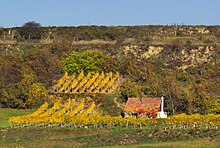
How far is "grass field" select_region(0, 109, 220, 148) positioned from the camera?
51.2m

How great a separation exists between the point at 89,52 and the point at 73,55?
239cm

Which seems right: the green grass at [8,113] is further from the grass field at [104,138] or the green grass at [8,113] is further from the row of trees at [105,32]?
the row of trees at [105,32]

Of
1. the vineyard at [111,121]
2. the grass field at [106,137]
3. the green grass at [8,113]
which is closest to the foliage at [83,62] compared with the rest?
the green grass at [8,113]

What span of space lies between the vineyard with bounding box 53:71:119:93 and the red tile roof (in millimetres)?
8553

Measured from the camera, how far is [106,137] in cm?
5538

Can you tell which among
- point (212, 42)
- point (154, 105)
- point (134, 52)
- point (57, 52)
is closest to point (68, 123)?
point (154, 105)

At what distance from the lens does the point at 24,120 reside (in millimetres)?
65000

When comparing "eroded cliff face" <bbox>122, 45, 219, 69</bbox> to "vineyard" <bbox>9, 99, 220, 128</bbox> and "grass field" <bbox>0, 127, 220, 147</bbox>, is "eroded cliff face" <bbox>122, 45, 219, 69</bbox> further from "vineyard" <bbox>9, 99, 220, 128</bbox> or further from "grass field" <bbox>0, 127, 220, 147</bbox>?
"grass field" <bbox>0, 127, 220, 147</bbox>

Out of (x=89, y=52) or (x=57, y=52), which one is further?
(x=57, y=52)

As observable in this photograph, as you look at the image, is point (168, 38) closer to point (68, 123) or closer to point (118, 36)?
point (118, 36)

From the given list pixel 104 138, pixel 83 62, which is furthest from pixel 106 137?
pixel 83 62

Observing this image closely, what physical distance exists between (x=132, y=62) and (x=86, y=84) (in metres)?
12.8

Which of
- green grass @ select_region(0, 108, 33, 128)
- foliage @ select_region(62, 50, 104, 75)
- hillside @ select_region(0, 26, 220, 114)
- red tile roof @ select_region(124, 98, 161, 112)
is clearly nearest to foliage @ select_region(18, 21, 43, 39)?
hillside @ select_region(0, 26, 220, 114)

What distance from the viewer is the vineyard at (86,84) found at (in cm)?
8219
